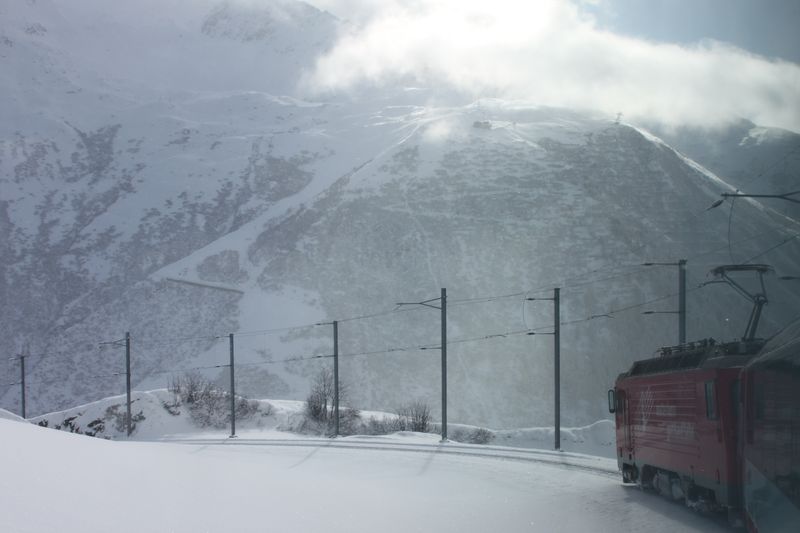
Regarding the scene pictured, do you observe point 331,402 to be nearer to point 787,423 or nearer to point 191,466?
point 191,466

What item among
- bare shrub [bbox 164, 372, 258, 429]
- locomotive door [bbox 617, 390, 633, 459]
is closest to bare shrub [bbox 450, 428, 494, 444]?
bare shrub [bbox 164, 372, 258, 429]

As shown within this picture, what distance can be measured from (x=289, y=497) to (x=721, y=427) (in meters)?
7.38

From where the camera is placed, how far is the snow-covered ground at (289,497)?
8.49m

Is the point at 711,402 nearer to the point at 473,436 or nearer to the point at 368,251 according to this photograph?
the point at 473,436

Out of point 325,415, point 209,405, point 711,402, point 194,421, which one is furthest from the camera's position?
point 209,405

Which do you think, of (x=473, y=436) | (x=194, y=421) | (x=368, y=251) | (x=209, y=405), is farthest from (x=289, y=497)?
(x=368, y=251)

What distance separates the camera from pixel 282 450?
33.1 m

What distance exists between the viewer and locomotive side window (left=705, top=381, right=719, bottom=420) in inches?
512

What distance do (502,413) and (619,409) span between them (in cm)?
5068

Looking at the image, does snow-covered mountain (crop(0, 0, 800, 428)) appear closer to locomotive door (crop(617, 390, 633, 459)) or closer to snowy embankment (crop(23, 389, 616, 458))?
snowy embankment (crop(23, 389, 616, 458))

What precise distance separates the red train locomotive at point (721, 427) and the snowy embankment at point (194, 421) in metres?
33.7

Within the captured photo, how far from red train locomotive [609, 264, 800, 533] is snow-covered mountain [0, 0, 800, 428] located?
5001 centimetres

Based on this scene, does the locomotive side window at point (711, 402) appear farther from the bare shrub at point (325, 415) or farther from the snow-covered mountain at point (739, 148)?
the snow-covered mountain at point (739, 148)

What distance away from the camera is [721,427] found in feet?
41.7
